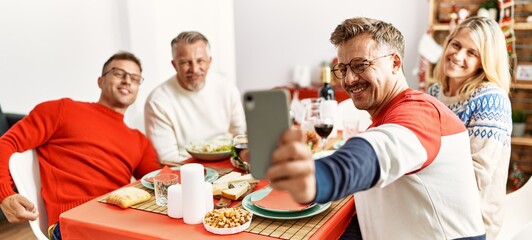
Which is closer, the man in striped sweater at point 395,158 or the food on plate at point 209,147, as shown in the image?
the man in striped sweater at point 395,158

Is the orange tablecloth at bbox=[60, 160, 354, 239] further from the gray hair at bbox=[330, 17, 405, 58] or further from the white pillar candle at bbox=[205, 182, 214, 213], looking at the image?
the gray hair at bbox=[330, 17, 405, 58]

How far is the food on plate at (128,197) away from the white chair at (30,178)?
0.41 m

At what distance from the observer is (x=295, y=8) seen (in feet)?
14.9

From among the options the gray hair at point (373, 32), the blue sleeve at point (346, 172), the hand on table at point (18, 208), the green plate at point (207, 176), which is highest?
the gray hair at point (373, 32)

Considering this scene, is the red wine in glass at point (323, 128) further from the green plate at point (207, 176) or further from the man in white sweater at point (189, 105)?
the man in white sweater at point (189, 105)

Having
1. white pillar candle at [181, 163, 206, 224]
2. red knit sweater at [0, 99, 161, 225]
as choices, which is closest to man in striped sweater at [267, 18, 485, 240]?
white pillar candle at [181, 163, 206, 224]

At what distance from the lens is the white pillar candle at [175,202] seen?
4.36ft

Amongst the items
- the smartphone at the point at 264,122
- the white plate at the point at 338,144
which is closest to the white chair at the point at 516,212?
the white plate at the point at 338,144

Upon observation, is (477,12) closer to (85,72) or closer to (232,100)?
(232,100)

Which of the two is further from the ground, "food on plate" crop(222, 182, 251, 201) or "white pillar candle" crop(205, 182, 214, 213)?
"white pillar candle" crop(205, 182, 214, 213)

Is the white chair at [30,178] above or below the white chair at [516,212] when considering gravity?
above

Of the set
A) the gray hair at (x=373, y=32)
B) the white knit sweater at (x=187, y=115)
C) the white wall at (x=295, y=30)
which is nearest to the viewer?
the gray hair at (x=373, y=32)

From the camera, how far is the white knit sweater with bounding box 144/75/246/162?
8.01ft

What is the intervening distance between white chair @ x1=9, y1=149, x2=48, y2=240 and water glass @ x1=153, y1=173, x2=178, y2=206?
1.73 ft
